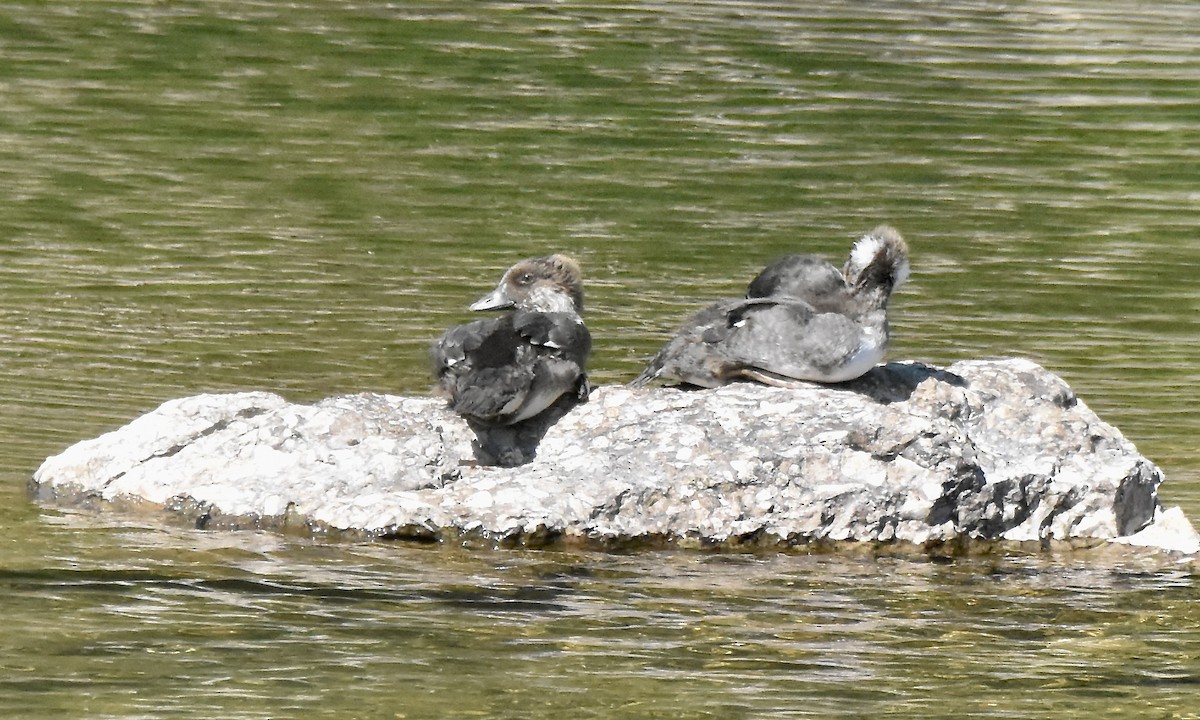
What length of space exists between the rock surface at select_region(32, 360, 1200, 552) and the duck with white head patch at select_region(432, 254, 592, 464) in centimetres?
13

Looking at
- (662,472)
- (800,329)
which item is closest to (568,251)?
→ (800,329)

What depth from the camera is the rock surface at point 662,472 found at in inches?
299

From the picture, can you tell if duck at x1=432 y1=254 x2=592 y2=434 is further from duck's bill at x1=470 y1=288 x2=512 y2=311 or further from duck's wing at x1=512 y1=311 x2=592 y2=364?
duck's bill at x1=470 y1=288 x2=512 y2=311

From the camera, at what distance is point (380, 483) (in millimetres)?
7699

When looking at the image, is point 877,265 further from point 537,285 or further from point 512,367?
point 512,367

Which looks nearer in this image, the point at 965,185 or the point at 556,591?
the point at 556,591

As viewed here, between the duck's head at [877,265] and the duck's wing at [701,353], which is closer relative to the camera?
the duck's wing at [701,353]

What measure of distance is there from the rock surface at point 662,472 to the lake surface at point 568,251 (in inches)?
8.5

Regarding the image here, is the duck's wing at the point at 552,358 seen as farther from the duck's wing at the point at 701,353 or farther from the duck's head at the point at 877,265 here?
the duck's head at the point at 877,265

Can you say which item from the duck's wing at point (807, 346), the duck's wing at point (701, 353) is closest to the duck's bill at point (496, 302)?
the duck's wing at point (701, 353)

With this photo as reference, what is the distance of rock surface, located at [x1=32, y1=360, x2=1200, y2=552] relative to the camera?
24.9 feet

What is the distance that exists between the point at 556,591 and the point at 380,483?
48.1 inches

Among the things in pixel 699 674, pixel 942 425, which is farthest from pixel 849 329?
pixel 699 674

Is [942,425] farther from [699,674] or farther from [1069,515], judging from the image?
[699,674]
